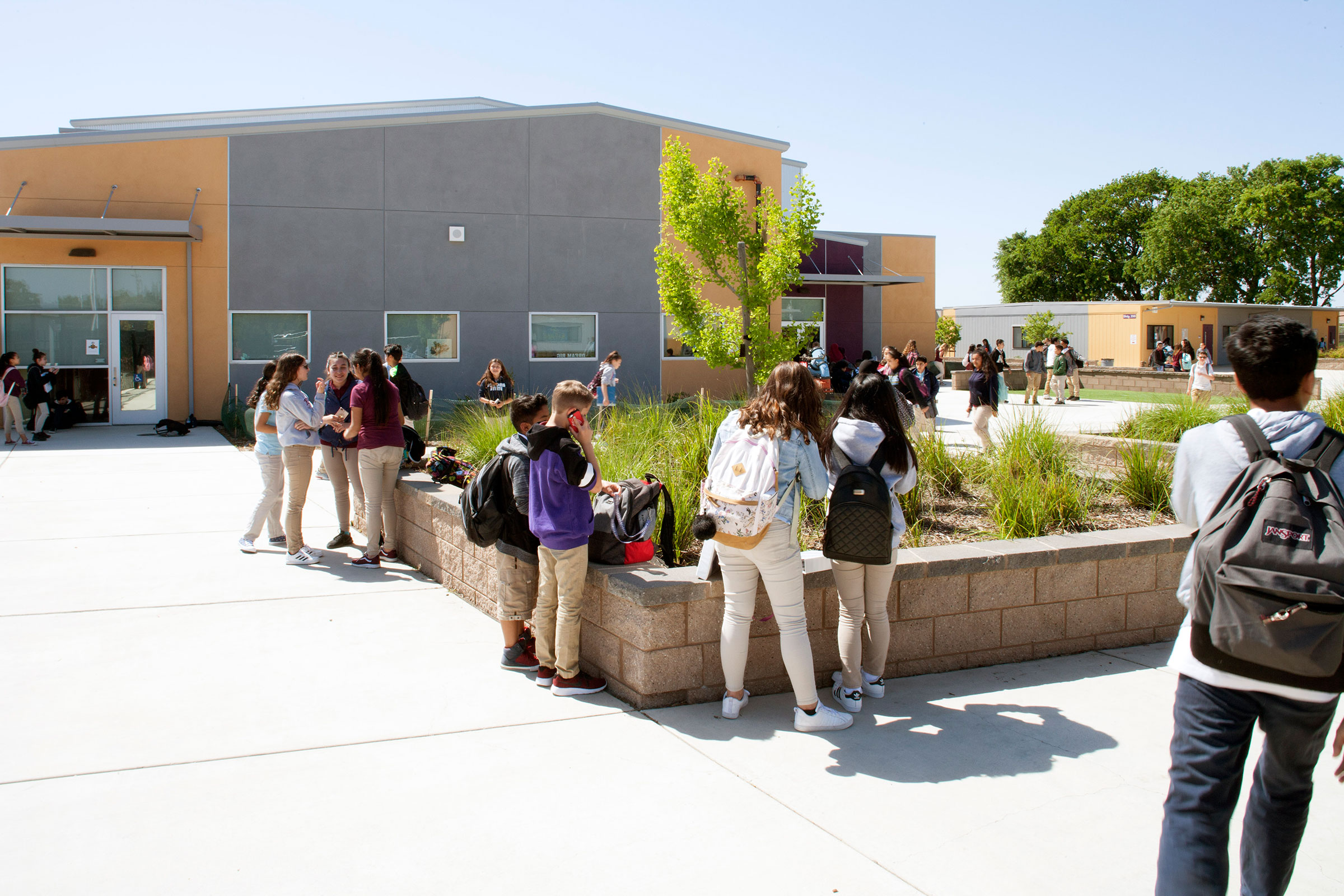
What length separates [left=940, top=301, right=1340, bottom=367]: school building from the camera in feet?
156

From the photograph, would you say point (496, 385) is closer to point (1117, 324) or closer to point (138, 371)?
point (138, 371)

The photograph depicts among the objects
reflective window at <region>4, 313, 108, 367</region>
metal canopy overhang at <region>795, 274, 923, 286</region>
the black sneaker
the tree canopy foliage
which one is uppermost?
the tree canopy foliage

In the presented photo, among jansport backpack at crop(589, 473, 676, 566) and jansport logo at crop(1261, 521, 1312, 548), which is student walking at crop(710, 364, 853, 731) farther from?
jansport logo at crop(1261, 521, 1312, 548)

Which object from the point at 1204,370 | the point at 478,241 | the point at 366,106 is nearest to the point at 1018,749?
the point at 1204,370

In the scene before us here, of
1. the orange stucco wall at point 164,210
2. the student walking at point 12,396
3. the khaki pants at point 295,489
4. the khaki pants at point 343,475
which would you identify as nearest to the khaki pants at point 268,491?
the khaki pants at point 295,489

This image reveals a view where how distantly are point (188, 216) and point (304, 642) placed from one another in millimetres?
16349

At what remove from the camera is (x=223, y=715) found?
16.0 feet

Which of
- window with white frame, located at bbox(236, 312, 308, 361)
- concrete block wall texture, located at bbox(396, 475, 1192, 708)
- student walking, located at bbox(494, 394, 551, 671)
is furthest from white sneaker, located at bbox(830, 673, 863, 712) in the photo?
window with white frame, located at bbox(236, 312, 308, 361)

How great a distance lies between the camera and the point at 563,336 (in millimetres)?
22234

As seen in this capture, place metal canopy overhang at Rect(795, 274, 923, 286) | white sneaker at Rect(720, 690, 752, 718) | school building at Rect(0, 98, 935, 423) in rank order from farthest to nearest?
metal canopy overhang at Rect(795, 274, 923, 286) → school building at Rect(0, 98, 935, 423) → white sneaker at Rect(720, 690, 752, 718)

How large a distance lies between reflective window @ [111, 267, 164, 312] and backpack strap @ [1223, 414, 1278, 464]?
2091 centimetres

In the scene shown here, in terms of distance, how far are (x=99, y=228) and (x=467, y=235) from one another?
22.6ft

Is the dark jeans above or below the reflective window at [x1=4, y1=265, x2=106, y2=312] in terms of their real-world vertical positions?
below

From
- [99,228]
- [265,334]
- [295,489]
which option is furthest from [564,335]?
[295,489]
